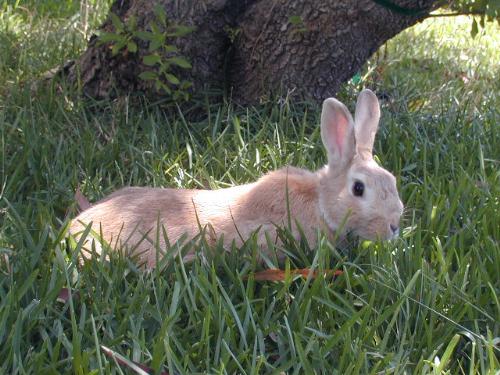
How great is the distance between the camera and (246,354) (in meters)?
2.38

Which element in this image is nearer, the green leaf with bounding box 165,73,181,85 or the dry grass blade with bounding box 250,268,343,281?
the dry grass blade with bounding box 250,268,343,281

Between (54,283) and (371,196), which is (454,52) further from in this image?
(54,283)

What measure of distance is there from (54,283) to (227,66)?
2.34 meters

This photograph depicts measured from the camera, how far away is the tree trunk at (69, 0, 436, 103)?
4.42m

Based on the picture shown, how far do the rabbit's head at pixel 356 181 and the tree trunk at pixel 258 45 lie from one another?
976 mm

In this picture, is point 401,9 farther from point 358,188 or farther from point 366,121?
point 358,188

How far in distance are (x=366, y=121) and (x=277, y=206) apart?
1.82ft

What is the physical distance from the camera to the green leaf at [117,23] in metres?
4.30

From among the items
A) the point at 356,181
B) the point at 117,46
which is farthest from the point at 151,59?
the point at 356,181

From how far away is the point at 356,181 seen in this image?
3305mm

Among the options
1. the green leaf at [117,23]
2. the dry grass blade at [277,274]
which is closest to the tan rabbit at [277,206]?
the dry grass blade at [277,274]

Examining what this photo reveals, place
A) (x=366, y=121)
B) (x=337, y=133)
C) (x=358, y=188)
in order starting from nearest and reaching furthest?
(x=358, y=188), (x=337, y=133), (x=366, y=121)

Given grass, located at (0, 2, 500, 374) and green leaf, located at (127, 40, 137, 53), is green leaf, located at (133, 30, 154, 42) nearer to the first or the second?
green leaf, located at (127, 40, 137, 53)

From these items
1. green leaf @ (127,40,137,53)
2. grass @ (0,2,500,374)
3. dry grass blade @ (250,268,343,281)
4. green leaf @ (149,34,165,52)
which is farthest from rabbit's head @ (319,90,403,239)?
green leaf @ (127,40,137,53)
